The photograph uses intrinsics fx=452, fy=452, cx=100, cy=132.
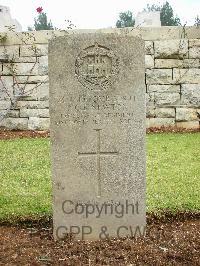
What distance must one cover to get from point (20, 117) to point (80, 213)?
236 inches

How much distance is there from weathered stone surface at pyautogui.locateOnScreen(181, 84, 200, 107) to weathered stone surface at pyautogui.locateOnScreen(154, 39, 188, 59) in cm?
62

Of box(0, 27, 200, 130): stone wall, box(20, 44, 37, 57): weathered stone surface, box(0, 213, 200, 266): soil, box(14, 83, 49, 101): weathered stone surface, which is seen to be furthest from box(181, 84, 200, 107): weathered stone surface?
box(0, 213, 200, 266): soil

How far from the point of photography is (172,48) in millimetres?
9070

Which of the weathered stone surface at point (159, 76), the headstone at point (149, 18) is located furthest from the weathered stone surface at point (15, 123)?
the headstone at point (149, 18)

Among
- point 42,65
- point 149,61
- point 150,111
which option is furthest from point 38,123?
point 149,61

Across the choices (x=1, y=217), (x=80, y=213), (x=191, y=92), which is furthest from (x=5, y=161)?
(x=191, y=92)

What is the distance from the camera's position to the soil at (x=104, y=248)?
329cm

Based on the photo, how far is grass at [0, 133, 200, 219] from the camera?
4.46 m

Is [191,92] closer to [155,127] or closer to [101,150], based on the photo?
[155,127]

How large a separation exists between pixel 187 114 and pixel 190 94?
410 millimetres

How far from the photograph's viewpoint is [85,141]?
3.59 m

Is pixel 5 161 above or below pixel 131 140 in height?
below

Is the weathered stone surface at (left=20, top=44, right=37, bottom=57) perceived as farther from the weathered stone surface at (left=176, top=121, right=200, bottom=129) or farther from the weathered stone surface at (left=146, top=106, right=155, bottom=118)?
the weathered stone surface at (left=176, top=121, right=200, bottom=129)

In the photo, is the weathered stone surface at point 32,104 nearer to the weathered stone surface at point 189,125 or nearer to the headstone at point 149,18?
the weathered stone surface at point 189,125
